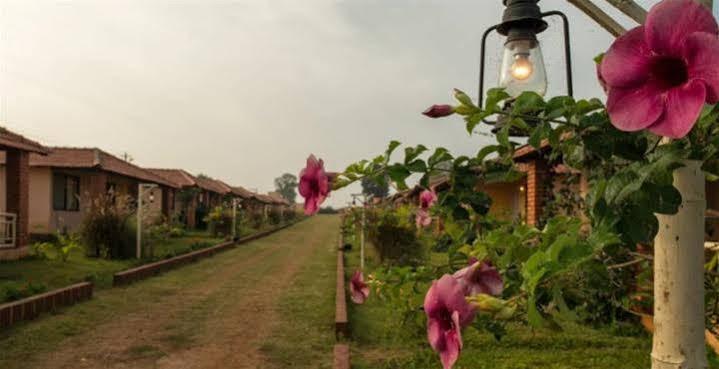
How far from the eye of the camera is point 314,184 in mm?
1291

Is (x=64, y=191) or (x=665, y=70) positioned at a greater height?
(x=64, y=191)

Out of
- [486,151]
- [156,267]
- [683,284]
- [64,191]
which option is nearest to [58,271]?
[156,267]

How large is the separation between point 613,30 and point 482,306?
0.63 meters

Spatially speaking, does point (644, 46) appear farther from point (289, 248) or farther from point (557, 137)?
point (289, 248)

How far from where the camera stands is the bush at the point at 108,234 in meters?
13.2

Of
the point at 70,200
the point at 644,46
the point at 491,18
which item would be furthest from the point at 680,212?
the point at 70,200

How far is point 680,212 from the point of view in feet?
2.97

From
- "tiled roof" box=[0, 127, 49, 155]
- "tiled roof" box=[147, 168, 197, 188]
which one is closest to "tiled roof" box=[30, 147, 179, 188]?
"tiled roof" box=[0, 127, 49, 155]

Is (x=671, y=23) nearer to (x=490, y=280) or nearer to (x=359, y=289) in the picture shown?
(x=490, y=280)

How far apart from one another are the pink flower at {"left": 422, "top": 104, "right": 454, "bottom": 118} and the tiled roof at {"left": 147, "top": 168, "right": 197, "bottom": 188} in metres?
33.3

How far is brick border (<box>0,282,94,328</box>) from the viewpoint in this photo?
20.4ft

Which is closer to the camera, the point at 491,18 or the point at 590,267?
the point at 590,267

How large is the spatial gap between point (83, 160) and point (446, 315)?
22669 millimetres

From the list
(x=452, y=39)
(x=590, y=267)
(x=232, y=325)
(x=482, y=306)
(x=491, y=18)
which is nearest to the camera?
(x=482, y=306)
